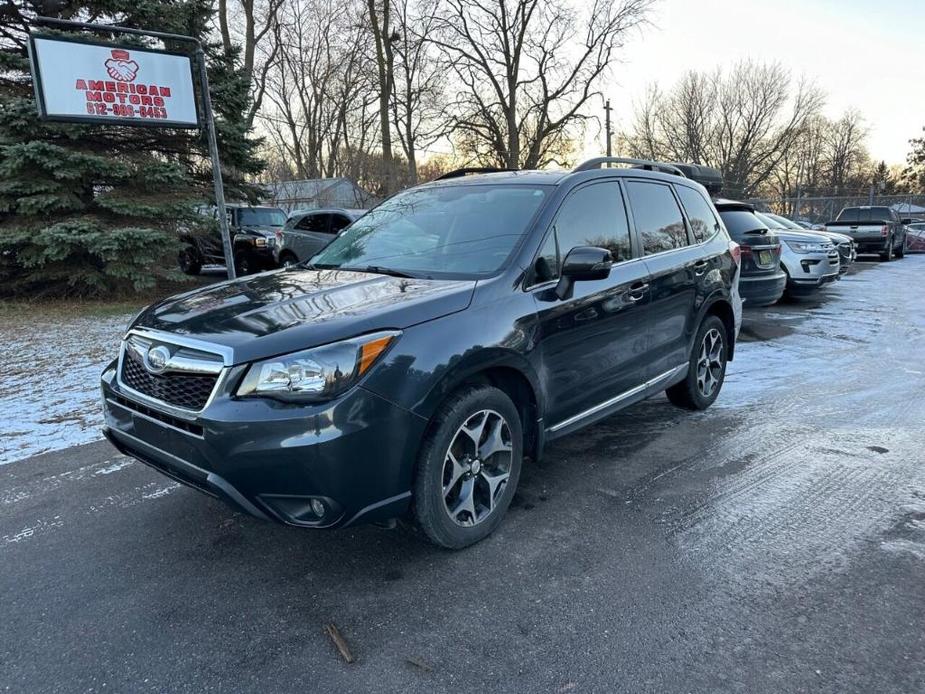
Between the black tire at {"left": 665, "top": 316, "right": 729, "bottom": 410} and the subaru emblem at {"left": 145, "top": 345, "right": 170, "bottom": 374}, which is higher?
the subaru emblem at {"left": 145, "top": 345, "right": 170, "bottom": 374}

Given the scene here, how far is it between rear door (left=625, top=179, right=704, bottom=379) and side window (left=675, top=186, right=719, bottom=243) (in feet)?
0.45

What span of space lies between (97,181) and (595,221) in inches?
385

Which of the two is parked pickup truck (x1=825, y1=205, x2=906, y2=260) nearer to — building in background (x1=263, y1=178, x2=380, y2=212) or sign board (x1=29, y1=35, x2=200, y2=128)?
sign board (x1=29, y1=35, x2=200, y2=128)

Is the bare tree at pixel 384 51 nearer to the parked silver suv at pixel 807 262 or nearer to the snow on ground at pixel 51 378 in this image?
the parked silver suv at pixel 807 262

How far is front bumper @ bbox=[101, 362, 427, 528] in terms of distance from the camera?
2.32 m

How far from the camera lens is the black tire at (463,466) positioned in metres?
2.65

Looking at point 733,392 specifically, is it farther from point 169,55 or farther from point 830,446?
point 169,55

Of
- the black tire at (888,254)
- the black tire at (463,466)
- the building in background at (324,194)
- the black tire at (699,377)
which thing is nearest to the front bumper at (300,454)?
the black tire at (463,466)

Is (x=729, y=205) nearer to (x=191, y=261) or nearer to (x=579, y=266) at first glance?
(x=579, y=266)

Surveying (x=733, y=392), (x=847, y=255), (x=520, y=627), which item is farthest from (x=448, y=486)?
(x=847, y=255)

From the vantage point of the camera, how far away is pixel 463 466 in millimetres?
2873

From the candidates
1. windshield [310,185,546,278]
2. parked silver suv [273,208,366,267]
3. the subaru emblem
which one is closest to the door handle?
windshield [310,185,546,278]

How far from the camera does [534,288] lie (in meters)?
3.18

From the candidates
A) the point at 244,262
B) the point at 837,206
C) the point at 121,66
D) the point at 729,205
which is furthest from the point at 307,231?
the point at 837,206
